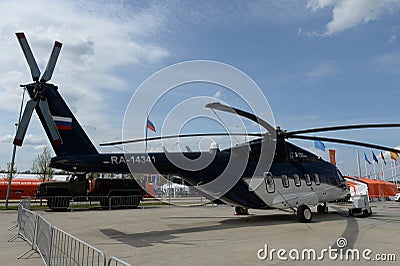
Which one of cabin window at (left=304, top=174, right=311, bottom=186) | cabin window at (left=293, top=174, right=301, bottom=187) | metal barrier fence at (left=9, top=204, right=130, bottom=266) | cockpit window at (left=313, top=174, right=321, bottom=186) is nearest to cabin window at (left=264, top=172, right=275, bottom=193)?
cabin window at (left=293, top=174, right=301, bottom=187)

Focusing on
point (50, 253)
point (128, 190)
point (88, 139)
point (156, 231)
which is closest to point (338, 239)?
point (156, 231)

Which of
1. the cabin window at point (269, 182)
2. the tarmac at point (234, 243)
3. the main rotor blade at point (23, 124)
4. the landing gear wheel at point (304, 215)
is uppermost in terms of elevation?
the main rotor blade at point (23, 124)

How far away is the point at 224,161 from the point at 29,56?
851 cm

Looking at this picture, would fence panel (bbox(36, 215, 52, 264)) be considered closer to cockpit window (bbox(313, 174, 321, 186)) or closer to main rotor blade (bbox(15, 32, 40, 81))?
main rotor blade (bbox(15, 32, 40, 81))

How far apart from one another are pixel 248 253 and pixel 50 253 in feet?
15.1

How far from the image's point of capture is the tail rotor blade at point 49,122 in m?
11.0

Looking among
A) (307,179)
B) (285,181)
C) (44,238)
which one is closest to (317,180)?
(307,179)

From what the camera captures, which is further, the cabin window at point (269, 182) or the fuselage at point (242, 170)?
the cabin window at point (269, 182)

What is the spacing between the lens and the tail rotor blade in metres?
11.0

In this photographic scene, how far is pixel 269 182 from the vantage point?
13.9 metres

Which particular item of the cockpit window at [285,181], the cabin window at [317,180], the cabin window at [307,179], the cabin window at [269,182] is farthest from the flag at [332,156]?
the cabin window at [269,182]

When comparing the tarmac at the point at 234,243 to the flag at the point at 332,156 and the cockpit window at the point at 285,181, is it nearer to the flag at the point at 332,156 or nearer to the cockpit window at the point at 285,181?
the cockpit window at the point at 285,181

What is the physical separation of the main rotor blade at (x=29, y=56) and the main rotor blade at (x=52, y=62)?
25cm

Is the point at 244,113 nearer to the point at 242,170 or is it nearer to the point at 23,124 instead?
the point at 242,170
